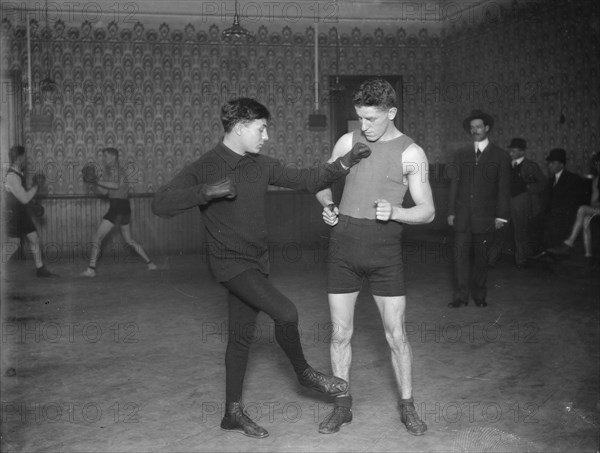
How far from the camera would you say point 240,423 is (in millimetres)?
3635

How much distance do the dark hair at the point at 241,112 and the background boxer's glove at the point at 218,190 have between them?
1.55 feet

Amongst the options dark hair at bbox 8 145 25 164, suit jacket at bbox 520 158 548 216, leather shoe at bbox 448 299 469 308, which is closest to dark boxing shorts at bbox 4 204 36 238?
dark hair at bbox 8 145 25 164

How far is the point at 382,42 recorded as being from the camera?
11781 mm

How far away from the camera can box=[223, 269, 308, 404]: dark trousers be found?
3.38 metres

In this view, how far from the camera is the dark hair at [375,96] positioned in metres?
3.38

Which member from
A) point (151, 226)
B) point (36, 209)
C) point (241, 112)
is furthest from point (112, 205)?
point (241, 112)

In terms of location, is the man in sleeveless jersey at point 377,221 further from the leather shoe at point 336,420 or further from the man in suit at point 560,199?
the man in suit at point 560,199

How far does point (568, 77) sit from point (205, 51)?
548 cm

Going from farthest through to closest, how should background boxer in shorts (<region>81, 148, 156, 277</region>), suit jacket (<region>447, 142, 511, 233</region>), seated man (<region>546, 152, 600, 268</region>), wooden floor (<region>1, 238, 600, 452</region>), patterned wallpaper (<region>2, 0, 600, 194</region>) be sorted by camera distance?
1. patterned wallpaper (<region>2, 0, 600, 194</region>)
2. background boxer in shorts (<region>81, 148, 156, 277</region>)
3. seated man (<region>546, 152, 600, 268</region>)
4. suit jacket (<region>447, 142, 511, 233</region>)
5. wooden floor (<region>1, 238, 600, 452</region>)

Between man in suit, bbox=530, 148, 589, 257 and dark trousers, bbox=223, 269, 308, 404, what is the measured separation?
6.50 metres

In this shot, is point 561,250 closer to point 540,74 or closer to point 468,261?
point 540,74

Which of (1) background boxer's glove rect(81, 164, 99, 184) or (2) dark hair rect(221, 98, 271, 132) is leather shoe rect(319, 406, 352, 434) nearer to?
(2) dark hair rect(221, 98, 271, 132)

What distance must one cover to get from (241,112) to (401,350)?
4.68 feet

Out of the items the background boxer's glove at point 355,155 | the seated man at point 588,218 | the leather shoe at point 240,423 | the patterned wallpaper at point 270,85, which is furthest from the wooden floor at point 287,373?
the patterned wallpaper at point 270,85
